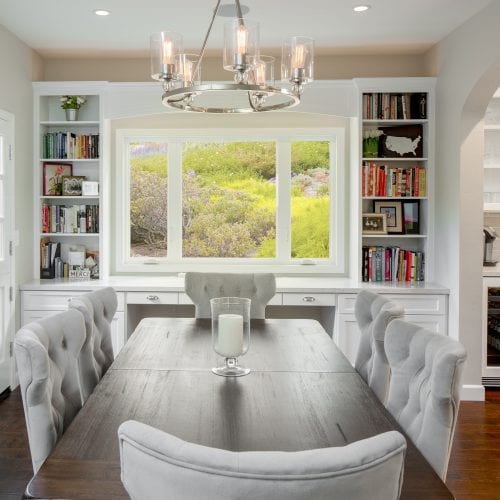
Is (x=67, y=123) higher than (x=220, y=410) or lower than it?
higher

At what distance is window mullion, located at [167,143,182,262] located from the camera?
517 centimetres

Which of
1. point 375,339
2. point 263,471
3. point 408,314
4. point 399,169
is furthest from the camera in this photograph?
point 399,169

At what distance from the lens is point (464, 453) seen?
3.33m

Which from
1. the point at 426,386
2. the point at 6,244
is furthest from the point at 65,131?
the point at 426,386

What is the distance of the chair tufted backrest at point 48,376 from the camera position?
1.69 meters

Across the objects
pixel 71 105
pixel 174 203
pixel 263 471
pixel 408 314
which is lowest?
pixel 408 314

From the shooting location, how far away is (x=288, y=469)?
83 centimetres

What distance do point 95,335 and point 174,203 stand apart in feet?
9.04

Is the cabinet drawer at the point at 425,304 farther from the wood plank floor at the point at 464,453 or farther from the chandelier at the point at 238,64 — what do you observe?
the chandelier at the point at 238,64

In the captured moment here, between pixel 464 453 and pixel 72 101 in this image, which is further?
pixel 72 101

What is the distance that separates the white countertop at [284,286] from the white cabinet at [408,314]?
0.17ft

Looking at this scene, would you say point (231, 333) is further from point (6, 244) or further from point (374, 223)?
point (374, 223)

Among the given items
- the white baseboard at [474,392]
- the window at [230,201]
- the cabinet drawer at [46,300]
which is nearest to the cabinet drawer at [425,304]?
the white baseboard at [474,392]

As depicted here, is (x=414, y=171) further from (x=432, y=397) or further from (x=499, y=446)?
(x=432, y=397)
